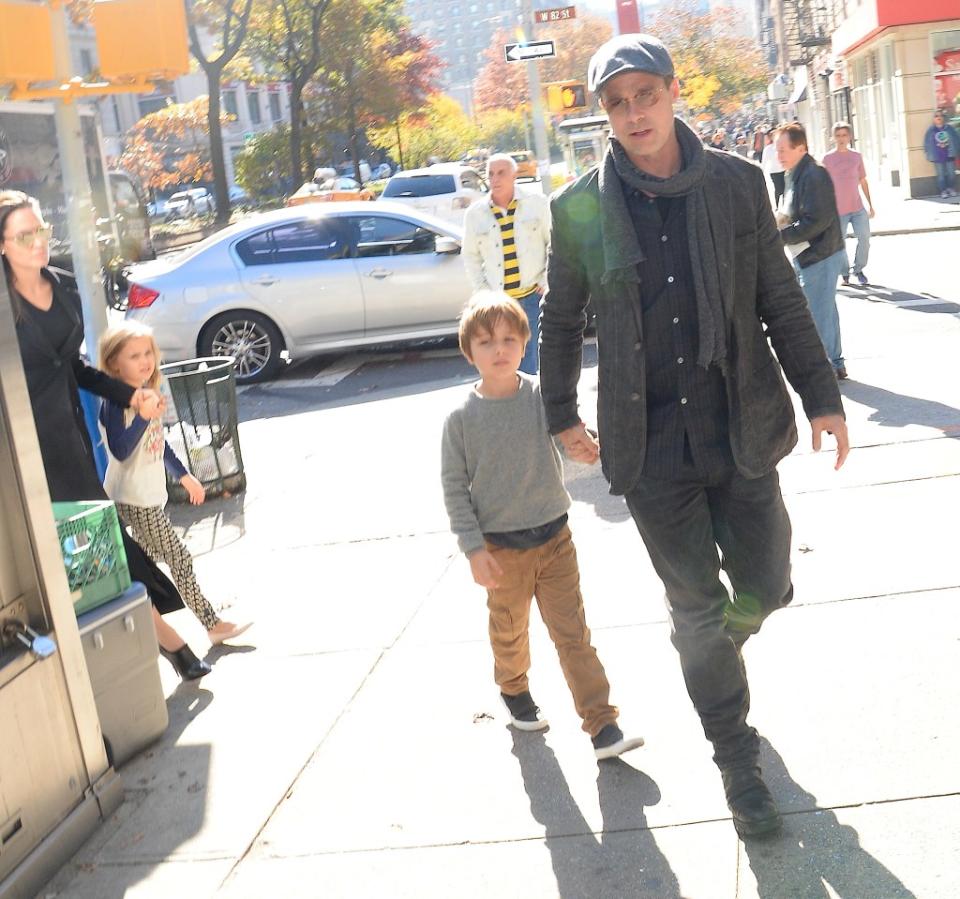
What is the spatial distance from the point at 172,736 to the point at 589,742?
149 cm

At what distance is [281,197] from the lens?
5203 centimetres

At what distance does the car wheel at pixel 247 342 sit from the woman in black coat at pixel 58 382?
309 inches

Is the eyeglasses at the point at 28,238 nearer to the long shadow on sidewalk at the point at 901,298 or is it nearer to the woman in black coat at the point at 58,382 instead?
the woman in black coat at the point at 58,382

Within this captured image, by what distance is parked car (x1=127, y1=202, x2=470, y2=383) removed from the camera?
12.9m

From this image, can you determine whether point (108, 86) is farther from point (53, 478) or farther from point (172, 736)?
point (172, 736)

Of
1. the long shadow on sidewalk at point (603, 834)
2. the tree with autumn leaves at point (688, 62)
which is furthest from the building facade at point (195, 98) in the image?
the long shadow on sidewalk at point (603, 834)

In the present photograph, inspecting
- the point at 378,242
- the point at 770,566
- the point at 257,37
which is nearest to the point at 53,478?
the point at 770,566

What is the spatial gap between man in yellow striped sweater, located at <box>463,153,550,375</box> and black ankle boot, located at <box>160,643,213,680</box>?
155 inches

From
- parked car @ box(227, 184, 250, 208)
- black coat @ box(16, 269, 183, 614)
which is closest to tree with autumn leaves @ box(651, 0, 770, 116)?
parked car @ box(227, 184, 250, 208)

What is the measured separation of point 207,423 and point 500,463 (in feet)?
15.1

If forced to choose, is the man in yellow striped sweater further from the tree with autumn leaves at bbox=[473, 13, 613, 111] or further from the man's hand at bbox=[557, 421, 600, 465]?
the tree with autumn leaves at bbox=[473, 13, 613, 111]

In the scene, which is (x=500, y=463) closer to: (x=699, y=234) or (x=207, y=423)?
(x=699, y=234)

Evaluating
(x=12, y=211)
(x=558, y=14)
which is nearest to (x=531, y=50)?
(x=558, y=14)

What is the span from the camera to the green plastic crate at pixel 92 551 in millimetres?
4324
